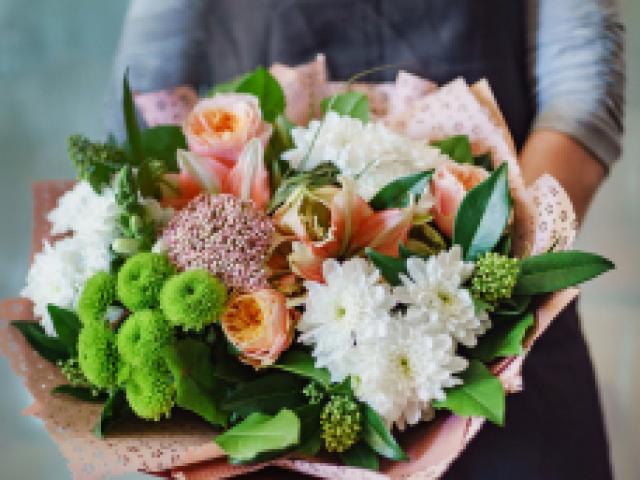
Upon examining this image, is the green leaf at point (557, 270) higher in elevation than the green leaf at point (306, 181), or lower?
lower

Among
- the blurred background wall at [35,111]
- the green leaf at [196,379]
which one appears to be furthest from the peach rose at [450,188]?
the blurred background wall at [35,111]

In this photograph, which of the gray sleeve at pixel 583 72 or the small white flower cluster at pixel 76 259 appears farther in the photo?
the gray sleeve at pixel 583 72

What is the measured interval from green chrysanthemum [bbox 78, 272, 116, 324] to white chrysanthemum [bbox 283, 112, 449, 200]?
0.56 ft

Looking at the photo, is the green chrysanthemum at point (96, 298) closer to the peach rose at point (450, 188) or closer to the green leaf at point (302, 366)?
the green leaf at point (302, 366)

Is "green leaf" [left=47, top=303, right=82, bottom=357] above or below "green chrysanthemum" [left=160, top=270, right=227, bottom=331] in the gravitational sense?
below

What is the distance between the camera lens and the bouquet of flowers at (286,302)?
49cm

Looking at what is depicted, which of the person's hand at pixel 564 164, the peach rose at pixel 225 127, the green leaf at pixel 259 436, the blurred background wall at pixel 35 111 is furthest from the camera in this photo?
the blurred background wall at pixel 35 111

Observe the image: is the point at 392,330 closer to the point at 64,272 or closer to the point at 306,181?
the point at 306,181

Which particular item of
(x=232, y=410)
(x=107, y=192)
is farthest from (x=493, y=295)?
(x=107, y=192)

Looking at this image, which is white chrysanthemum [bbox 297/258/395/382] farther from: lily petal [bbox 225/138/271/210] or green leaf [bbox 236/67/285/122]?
green leaf [bbox 236/67/285/122]

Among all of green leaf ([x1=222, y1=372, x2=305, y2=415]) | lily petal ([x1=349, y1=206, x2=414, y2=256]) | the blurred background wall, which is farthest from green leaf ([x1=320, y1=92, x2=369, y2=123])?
the blurred background wall

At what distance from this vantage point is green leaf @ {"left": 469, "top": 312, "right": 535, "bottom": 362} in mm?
503

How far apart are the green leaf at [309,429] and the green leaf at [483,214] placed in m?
0.16

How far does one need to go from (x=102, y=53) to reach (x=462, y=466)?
852 millimetres
